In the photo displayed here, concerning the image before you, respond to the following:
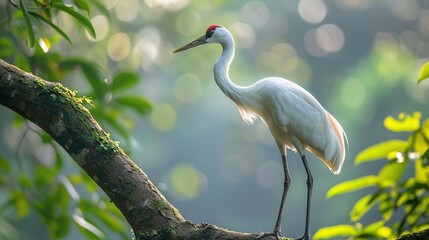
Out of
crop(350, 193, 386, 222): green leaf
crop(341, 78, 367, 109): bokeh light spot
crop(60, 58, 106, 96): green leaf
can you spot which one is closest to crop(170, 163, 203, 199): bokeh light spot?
crop(341, 78, 367, 109): bokeh light spot

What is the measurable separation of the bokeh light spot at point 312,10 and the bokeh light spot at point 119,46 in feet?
21.4

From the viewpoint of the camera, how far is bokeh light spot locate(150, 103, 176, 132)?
53.6ft

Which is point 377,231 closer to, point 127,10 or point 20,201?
point 20,201

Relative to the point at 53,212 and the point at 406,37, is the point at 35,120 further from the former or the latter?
the point at 406,37

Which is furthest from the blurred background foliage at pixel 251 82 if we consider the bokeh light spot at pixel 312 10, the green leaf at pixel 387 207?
the green leaf at pixel 387 207

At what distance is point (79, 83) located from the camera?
1285 centimetres

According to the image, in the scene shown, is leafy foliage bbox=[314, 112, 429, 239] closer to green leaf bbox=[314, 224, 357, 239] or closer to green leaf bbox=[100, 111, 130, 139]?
green leaf bbox=[314, 224, 357, 239]

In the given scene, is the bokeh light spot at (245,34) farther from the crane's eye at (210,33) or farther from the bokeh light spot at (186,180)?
the crane's eye at (210,33)

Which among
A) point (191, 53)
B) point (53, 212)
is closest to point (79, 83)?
point (191, 53)

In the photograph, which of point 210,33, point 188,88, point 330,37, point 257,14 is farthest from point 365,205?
point 257,14

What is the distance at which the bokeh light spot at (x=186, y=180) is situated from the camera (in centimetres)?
1825

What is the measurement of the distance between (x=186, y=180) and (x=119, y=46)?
528 centimetres

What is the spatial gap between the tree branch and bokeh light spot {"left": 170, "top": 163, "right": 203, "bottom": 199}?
16.0 meters

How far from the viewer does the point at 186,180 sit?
61.5ft
